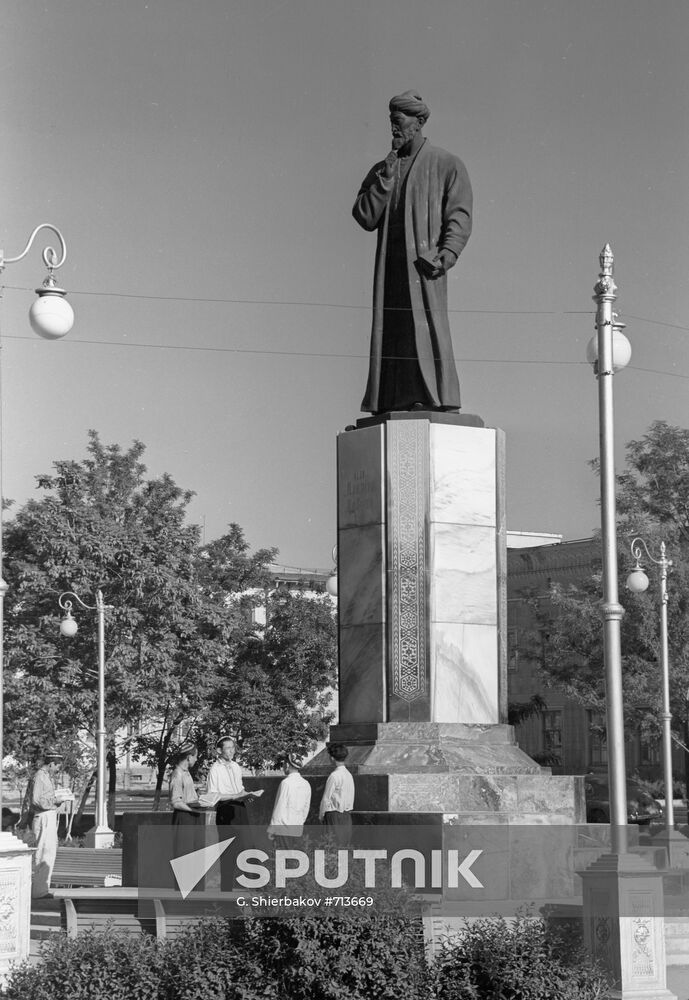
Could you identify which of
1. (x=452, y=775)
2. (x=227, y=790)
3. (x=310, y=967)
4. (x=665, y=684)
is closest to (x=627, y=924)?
(x=310, y=967)

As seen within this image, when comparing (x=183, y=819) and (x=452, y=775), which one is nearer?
(x=452, y=775)

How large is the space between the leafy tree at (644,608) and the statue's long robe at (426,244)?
75.5 ft

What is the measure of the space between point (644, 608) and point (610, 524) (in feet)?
87.7

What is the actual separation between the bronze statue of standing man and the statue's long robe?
0.01 m

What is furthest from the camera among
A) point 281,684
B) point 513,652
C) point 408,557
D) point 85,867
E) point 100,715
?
point 513,652

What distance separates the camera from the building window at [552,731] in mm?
73188

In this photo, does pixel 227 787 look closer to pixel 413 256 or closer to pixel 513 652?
pixel 413 256

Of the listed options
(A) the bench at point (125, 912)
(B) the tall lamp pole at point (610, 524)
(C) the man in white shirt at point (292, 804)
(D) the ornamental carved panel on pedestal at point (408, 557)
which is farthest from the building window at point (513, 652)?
(A) the bench at point (125, 912)

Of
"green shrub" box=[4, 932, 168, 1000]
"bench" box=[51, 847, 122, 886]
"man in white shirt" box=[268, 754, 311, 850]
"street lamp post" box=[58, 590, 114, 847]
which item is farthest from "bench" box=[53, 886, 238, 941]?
"street lamp post" box=[58, 590, 114, 847]

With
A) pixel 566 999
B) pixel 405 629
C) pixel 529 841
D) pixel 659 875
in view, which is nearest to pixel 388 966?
pixel 566 999

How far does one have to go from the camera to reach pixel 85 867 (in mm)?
23156

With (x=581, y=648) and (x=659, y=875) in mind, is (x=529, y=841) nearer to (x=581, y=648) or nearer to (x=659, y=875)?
(x=659, y=875)

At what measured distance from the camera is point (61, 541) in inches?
1752

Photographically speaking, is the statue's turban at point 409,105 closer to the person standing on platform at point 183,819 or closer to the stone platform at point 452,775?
the stone platform at point 452,775
